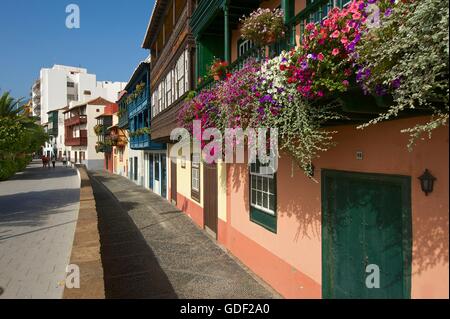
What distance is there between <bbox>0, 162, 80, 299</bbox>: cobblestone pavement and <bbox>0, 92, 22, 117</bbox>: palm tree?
17.1 m

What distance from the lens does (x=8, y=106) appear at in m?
29.5

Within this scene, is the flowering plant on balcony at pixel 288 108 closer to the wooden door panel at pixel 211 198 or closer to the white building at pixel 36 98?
the wooden door panel at pixel 211 198

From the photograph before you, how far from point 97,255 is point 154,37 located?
14865 mm

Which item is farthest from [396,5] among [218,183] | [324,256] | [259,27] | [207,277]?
[218,183]

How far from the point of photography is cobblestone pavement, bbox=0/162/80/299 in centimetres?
586

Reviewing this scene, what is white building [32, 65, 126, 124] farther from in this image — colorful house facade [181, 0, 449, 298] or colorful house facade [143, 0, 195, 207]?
colorful house facade [181, 0, 449, 298]

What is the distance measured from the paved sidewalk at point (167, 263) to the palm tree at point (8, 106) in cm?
2180

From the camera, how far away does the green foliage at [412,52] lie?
2.65 metres

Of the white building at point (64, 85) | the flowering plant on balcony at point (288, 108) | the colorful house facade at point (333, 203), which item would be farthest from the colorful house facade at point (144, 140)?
the white building at point (64, 85)

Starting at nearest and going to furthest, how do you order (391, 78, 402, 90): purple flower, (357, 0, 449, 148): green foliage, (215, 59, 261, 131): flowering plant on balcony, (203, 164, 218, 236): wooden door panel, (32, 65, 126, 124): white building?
(357, 0, 449, 148): green foliage
(391, 78, 402, 90): purple flower
(215, 59, 261, 131): flowering plant on balcony
(203, 164, 218, 236): wooden door panel
(32, 65, 126, 124): white building

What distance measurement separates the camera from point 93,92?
8188cm

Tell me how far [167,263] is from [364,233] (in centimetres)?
551

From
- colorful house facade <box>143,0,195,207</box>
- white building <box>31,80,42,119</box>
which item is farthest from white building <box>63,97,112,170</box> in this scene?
white building <box>31,80,42,119</box>
